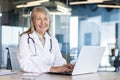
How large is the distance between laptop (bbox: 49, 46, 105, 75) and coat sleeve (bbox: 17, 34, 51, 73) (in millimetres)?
243

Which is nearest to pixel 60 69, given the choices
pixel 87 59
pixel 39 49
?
pixel 87 59

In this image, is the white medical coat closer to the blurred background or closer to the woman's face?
the woman's face

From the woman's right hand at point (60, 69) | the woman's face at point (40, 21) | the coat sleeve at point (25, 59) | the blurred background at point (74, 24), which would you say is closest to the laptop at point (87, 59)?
the woman's right hand at point (60, 69)

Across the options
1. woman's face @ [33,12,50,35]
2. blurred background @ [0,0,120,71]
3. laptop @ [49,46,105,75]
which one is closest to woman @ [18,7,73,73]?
woman's face @ [33,12,50,35]

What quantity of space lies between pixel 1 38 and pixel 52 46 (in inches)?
222

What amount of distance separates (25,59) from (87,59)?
526 mm

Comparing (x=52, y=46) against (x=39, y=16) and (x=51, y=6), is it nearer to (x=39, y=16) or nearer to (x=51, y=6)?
(x=39, y=16)

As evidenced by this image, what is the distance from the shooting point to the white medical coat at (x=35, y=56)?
2.39 m

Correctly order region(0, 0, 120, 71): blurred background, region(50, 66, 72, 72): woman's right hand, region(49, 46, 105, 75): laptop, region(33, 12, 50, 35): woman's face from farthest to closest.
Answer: region(0, 0, 120, 71): blurred background
region(33, 12, 50, 35): woman's face
region(50, 66, 72, 72): woman's right hand
region(49, 46, 105, 75): laptop

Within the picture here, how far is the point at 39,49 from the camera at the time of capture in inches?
101

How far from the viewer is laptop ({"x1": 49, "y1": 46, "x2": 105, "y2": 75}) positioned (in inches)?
83.0

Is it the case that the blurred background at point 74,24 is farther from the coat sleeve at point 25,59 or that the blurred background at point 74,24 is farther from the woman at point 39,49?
the coat sleeve at point 25,59

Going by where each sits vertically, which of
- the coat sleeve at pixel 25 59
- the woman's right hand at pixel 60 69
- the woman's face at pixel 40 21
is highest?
the woman's face at pixel 40 21

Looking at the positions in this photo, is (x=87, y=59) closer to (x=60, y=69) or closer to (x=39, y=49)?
(x=60, y=69)
